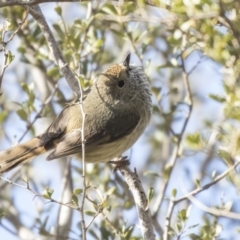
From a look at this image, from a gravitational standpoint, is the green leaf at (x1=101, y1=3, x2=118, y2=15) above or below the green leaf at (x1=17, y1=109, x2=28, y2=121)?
above

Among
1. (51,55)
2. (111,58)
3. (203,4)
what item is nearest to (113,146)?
(51,55)

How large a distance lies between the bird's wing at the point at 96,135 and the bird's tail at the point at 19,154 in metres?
0.21

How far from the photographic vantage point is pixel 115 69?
518cm

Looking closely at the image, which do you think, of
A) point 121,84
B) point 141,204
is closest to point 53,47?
point 121,84

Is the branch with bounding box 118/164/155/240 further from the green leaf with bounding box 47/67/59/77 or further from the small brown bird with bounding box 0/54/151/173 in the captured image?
the green leaf with bounding box 47/67/59/77

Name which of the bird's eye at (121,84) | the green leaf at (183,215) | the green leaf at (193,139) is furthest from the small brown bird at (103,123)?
the green leaf at (193,139)

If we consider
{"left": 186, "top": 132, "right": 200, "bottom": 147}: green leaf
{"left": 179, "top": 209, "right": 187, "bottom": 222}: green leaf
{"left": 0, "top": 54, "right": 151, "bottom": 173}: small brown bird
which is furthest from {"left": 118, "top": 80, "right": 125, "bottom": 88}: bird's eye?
{"left": 186, "top": 132, "right": 200, "bottom": 147}: green leaf

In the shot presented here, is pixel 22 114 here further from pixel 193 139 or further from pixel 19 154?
pixel 193 139

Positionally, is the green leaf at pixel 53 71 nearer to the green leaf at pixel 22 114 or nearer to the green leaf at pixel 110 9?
the green leaf at pixel 22 114

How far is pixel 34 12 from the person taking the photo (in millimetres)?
4617

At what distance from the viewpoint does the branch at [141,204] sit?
3851 mm

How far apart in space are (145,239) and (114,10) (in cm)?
171

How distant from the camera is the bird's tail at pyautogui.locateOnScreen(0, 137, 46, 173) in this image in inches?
199

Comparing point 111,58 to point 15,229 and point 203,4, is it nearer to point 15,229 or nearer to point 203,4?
point 15,229
